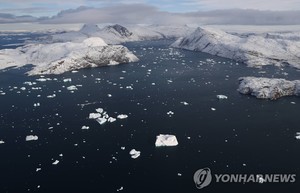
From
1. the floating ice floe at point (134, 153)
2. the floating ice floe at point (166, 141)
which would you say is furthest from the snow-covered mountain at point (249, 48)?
the floating ice floe at point (134, 153)

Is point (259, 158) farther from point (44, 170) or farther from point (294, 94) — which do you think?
point (294, 94)

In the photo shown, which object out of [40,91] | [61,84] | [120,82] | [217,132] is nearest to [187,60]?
[120,82]

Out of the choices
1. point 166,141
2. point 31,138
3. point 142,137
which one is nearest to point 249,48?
point 142,137

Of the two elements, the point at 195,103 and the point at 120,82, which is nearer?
the point at 195,103

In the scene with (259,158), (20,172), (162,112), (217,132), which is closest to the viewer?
(20,172)

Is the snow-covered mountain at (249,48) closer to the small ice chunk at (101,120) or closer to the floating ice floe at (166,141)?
the small ice chunk at (101,120)

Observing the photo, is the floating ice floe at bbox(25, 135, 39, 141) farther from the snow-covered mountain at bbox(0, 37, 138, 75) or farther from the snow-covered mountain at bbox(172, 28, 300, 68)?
the snow-covered mountain at bbox(172, 28, 300, 68)
